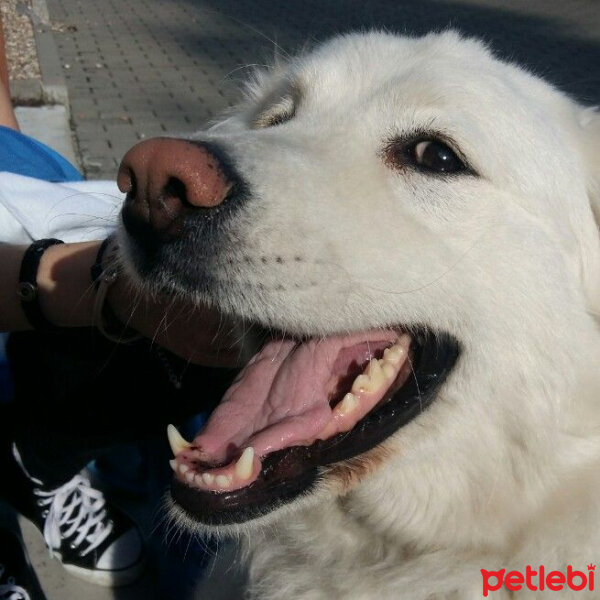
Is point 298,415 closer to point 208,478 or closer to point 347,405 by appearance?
point 347,405

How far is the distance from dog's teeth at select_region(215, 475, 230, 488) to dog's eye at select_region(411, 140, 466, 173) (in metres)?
0.87

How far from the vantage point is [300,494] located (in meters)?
1.89

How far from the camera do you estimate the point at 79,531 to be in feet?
10.2

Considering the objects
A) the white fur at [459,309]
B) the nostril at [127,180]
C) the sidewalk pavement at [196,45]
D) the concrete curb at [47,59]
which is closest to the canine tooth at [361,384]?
the white fur at [459,309]

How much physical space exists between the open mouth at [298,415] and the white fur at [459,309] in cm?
5

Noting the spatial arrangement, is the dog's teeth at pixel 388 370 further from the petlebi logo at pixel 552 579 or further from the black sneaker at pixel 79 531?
the black sneaker at pixel 79 531

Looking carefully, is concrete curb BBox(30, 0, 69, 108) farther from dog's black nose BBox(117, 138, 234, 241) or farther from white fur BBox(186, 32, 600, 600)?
dog's black nose BBox(117, 138, 234, 241)

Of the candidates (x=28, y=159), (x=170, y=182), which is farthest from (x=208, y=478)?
(x=28, y=159)

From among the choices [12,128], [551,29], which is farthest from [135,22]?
[12,128]

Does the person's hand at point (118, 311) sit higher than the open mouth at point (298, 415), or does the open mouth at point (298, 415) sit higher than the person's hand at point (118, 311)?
the open mouth at point (298, 415)

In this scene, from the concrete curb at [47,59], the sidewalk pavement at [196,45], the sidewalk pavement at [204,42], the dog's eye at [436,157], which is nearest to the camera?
the dog's eye at [436,157]

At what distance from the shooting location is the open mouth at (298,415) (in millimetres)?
1840

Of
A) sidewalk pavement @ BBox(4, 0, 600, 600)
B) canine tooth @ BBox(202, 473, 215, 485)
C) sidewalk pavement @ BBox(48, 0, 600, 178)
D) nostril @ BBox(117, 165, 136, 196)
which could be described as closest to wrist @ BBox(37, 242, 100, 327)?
nostril @ BBox(117, 165, 136, 196)

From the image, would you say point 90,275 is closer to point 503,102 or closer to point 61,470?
point 61,470
